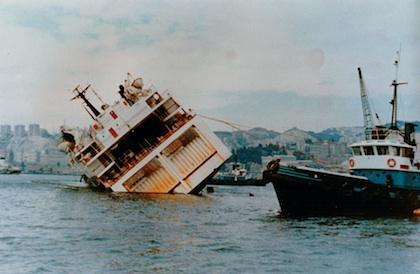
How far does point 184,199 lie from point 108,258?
23.9 meters

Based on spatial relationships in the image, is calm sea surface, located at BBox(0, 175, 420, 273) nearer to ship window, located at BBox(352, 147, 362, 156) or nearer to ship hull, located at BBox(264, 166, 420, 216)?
ship hull, located at BBox(264, 166, 420, 216)

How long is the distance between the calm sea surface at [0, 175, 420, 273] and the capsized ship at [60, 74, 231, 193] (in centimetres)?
1110

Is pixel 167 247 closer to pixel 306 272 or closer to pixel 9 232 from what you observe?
pixel 306 272

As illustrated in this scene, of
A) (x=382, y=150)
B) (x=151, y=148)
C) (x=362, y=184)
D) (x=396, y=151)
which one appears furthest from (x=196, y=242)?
(x=151, y=148)

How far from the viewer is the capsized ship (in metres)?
47.8

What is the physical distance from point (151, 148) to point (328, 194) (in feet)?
59.3

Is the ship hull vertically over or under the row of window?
under

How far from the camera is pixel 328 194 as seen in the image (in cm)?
3397

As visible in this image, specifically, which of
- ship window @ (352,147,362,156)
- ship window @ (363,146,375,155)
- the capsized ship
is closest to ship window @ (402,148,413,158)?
ship window @ (363,146,375,155)

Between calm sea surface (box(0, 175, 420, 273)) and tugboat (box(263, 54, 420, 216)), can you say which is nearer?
calm sea surface (box(0, 175, 420, 273))

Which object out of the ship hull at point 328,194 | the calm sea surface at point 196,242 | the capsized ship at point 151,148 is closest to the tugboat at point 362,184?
the ship hull at point 328,194

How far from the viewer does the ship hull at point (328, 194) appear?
33875 mm

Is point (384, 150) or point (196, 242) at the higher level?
point (384, 150)

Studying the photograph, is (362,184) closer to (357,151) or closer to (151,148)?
(357,151)
